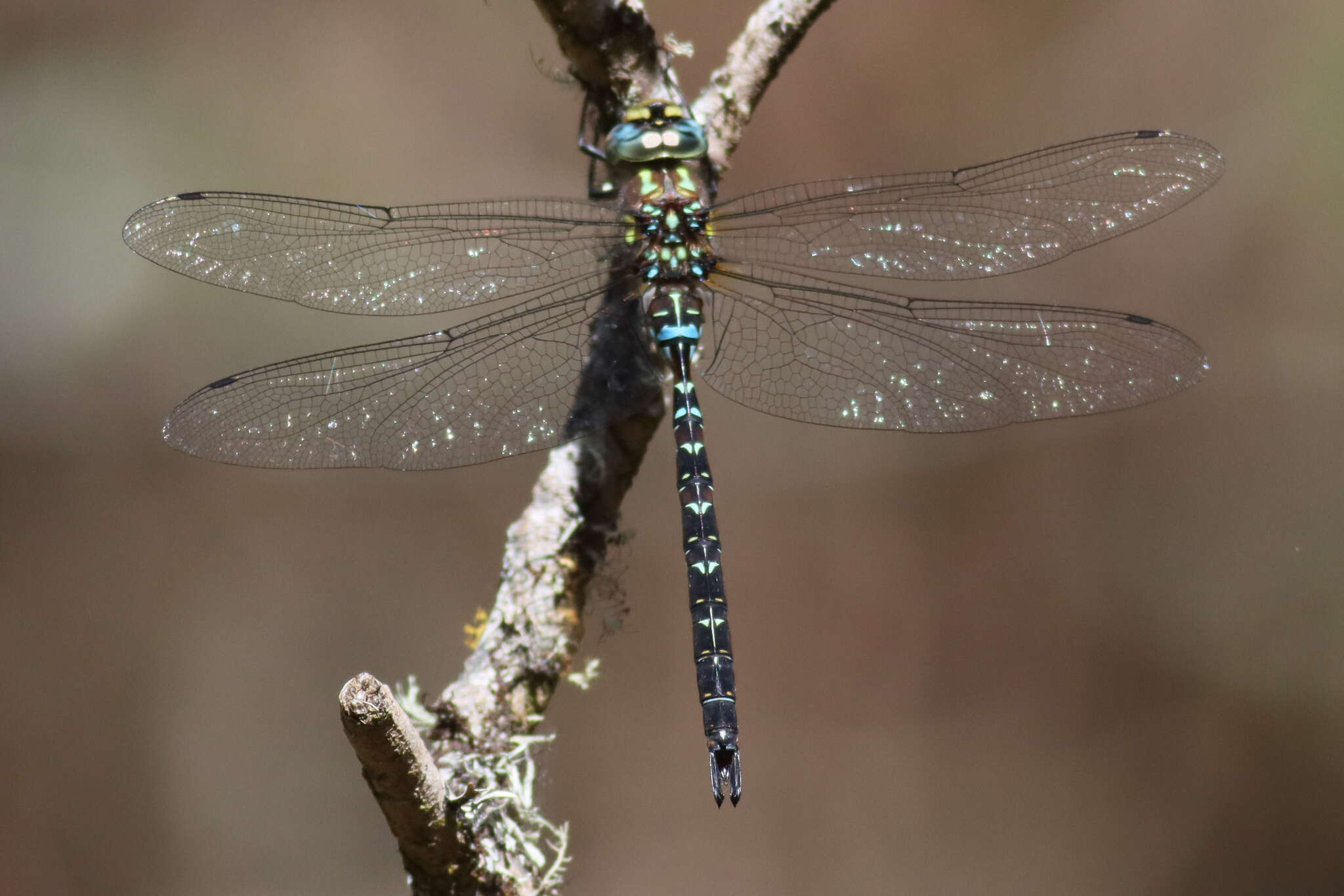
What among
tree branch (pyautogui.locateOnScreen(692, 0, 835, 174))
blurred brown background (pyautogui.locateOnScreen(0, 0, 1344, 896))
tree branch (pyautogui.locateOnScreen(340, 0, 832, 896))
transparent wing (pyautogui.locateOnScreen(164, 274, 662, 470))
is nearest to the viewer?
tree branch (pyautogui.locateOnScreen(340, 0, 832, 896))

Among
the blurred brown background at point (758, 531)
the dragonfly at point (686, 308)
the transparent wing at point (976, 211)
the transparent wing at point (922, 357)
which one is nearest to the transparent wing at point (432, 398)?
the dragonfly at point (686, 308)

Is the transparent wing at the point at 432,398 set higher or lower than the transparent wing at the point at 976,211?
lower

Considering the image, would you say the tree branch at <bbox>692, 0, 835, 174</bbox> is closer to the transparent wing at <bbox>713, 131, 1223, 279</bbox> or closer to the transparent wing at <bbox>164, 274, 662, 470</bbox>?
the transparent wing at <bbox>713, 131, 1223, 279</bbox>

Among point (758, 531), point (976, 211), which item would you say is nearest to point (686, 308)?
point (976, 211)

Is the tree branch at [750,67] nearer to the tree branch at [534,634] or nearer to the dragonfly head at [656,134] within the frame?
the tree branch at [534,634]

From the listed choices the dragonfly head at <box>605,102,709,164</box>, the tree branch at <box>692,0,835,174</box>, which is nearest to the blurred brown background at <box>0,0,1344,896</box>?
the tree branch at <box>692,0,835,174</box>

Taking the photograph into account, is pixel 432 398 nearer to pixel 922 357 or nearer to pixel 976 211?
pixel 922 357
